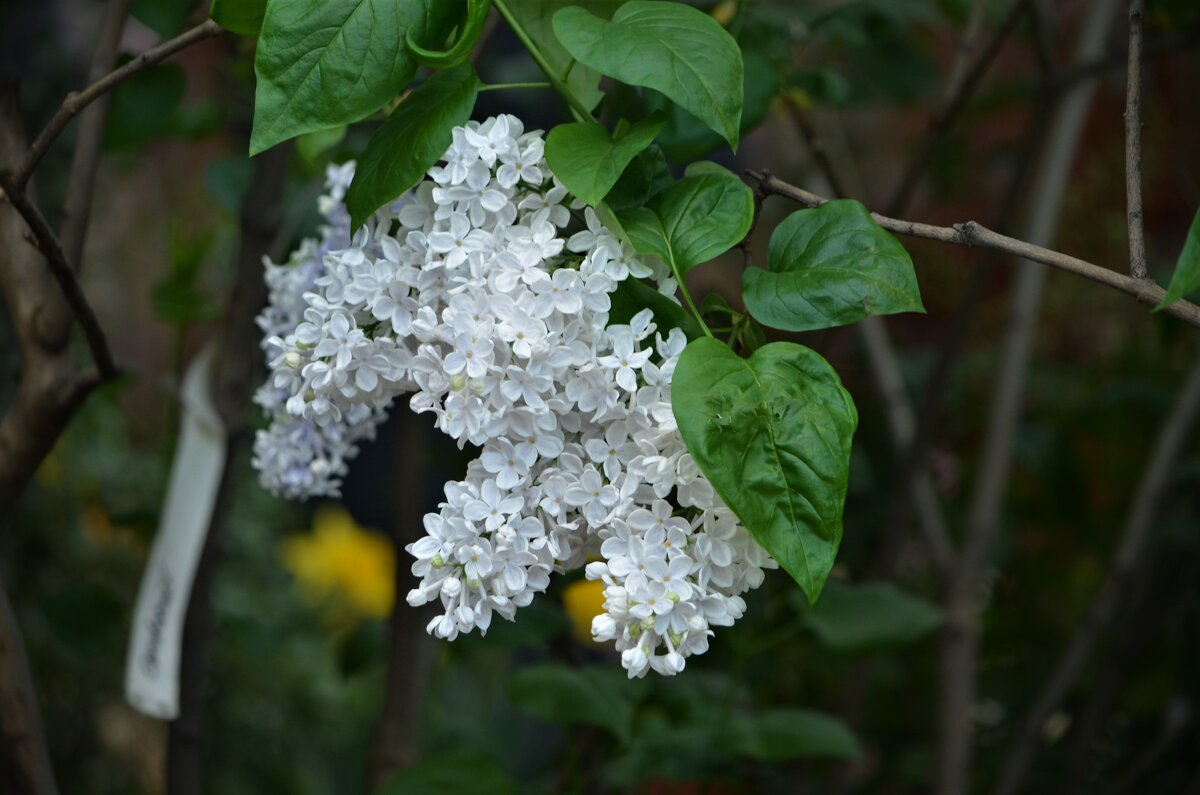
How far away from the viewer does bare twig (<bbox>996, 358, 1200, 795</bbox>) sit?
0.90 metres

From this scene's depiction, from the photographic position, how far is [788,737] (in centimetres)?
75

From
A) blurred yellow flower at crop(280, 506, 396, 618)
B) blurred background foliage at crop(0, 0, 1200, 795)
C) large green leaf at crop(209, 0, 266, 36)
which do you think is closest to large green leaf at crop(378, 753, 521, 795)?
blurred background foliage at crop(0, 0, 1200, 795)

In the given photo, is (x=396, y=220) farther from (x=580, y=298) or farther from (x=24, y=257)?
(x=24, y=257)

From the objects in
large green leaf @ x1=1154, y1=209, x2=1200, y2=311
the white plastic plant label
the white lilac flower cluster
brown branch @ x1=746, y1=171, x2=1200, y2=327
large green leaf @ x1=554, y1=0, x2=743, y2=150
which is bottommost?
the white plastic plant label

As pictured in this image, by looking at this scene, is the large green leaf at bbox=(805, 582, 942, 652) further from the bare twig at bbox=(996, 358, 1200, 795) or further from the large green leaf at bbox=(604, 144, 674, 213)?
the large green leaf at bbox=(604, 144, 674, 213)

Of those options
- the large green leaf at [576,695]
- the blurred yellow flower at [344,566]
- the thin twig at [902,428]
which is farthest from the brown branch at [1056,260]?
the blurred yellow flower at [344,566]

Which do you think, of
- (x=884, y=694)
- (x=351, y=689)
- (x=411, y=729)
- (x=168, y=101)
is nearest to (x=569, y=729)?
(x=411, y=729)

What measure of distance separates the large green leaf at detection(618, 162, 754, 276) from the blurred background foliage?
127 mm

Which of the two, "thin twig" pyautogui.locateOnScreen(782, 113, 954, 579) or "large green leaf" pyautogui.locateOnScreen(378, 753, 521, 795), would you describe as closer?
"large green leaf" pyautogui.locateOnScreen(378, 753, 521, 795)

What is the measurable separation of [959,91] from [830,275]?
1.61ft

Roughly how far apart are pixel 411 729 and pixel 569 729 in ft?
0.39

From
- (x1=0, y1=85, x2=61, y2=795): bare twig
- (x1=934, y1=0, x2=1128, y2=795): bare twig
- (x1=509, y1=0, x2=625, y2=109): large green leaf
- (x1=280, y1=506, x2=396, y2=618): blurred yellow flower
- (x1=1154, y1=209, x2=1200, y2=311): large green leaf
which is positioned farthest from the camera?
(x1=280, y1=506, x2=396, y2=618): blurred yellow flower

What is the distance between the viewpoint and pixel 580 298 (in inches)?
14.6

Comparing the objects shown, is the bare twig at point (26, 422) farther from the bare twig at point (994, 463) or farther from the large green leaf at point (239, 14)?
the bare twig at point (994, 463)
